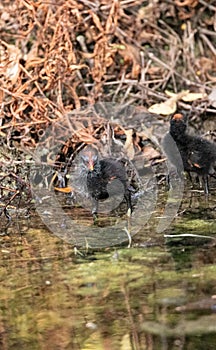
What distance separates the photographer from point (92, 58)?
20.2 feet

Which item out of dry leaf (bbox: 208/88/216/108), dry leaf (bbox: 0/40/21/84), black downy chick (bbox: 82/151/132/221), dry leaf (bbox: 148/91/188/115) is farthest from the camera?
dry leaf (bbox: 208/88/216/108)

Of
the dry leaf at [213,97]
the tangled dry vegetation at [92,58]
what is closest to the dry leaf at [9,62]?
the tangled dry vegetation at [92,58]

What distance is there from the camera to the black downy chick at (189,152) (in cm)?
465

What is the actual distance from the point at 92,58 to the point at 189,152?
1.71 metres

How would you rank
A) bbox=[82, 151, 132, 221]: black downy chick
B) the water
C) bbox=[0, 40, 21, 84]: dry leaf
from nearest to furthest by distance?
the water, bbox=[82, 151, 132, 221]: black downy chick, bbox=[0, 40, 21, 84]: dry leaf

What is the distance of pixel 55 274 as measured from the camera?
11.0 feet

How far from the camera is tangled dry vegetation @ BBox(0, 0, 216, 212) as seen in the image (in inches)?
212

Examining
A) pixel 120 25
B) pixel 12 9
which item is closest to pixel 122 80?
pixel 120 25

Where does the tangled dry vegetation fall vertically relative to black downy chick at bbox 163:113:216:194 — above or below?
above

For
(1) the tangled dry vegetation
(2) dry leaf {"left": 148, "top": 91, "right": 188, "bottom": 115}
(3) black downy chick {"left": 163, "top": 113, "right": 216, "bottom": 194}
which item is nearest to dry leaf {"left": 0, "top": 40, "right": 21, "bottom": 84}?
(1) the tangled dry vegetation

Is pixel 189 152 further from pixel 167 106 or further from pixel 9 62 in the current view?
pixel 9 62

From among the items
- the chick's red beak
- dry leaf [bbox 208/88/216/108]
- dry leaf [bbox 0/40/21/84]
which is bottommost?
dry leaf [bbox 208/88/216/108]

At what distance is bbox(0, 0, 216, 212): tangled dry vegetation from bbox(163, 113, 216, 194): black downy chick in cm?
58

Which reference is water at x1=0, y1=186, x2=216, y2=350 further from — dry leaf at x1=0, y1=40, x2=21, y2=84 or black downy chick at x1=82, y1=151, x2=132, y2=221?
dry leaf at x1=0, y1=40, x2=21, y2=84
